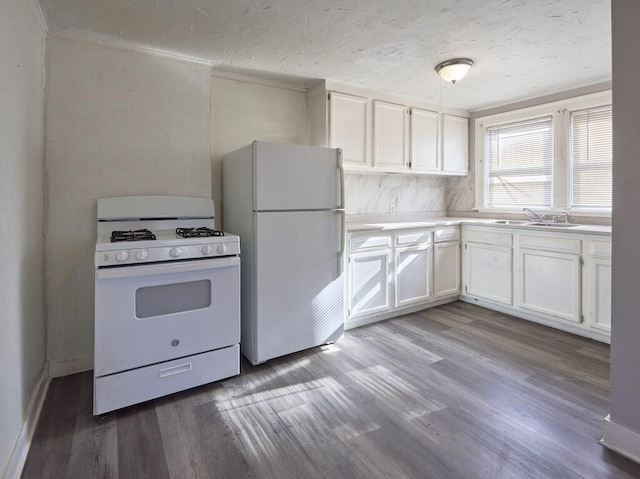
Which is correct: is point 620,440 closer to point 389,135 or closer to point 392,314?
point 392,314

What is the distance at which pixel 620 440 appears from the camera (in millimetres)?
1645

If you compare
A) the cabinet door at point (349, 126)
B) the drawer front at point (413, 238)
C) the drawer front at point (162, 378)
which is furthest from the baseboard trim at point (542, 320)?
the drawer front at point (162, 378)

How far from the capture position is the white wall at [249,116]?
9.76ft

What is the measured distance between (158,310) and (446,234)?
289 cm

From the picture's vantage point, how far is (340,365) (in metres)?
2.53

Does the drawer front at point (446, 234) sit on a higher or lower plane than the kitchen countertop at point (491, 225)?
lower

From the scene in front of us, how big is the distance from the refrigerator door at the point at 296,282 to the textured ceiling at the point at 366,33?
3.80ft

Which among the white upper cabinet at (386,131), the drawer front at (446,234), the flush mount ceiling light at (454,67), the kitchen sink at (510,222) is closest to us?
the flush mount ceiling light at (454,67)

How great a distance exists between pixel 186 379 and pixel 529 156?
3.81 meters

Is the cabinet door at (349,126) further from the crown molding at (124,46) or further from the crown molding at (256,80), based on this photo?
the crown molding at (124,46)

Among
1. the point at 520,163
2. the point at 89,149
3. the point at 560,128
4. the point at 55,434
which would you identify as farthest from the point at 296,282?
the point at 560,128

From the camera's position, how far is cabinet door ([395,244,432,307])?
11.3 feet

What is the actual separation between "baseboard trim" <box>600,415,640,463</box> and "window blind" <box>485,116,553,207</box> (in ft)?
8.28

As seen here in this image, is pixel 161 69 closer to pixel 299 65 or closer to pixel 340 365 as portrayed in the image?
pixel 299 65
